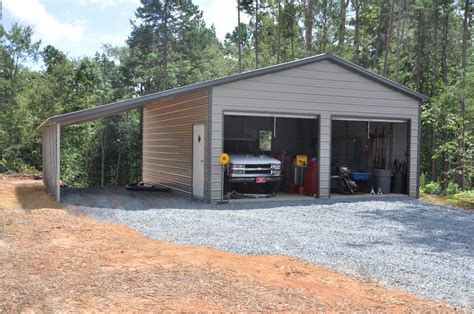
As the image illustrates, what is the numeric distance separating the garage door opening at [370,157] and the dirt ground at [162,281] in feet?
23.9

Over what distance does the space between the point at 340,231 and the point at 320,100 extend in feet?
15.8

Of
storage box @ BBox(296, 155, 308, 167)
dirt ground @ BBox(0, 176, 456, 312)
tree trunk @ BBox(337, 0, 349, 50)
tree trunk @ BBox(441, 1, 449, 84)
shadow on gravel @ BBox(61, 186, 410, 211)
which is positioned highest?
tree trunk @ BBox(337, 0, 349, 50)

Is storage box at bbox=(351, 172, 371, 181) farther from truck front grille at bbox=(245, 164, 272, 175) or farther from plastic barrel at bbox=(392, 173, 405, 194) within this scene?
truck front grille at bbox=(245, 164, 272, 175)

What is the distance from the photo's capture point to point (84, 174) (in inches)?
776

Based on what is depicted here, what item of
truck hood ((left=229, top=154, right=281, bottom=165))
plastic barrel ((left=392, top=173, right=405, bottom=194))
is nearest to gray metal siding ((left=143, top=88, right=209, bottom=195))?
truck hood ((left=229, top=154, right=281, bottom=165))

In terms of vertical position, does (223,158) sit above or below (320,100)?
below

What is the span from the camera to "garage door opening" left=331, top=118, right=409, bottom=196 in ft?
41.7

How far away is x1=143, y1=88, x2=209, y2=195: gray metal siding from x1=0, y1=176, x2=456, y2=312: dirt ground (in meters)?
5.00

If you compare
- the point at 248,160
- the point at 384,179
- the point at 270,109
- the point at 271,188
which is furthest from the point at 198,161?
the point at 384,179

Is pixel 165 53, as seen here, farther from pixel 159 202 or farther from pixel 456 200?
pixel 456 200

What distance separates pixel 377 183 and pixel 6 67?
18.3 meters

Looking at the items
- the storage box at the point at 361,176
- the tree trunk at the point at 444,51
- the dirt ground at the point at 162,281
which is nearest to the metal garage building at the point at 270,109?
the storage box at the point at 361,176

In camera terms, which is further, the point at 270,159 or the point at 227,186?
the point at 270,159

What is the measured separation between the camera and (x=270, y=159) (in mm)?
11445
